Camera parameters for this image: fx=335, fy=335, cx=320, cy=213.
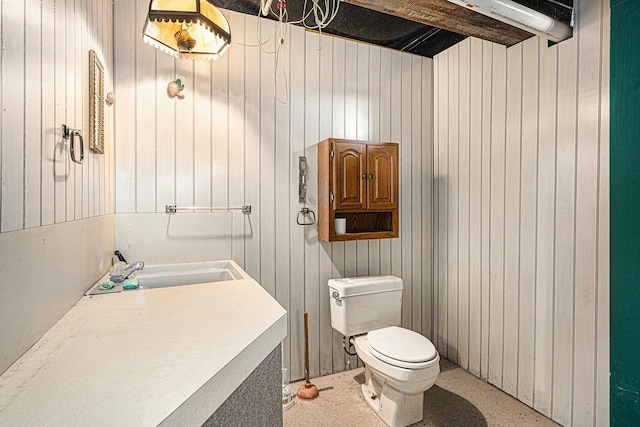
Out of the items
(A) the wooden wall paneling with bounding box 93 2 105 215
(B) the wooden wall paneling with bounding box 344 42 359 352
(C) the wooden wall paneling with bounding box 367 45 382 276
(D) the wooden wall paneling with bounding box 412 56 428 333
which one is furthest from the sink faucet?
(D) the wooden wall paneling with bounding box 412 56 428 333

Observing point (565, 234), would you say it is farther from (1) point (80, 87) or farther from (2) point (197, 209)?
(1) point (80, 87)

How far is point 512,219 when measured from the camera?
7.20 feet

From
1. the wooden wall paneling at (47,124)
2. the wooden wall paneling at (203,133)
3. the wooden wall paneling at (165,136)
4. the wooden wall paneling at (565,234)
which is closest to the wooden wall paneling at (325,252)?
the wooden wall paneling at (203,133)

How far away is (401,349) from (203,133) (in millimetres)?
1762

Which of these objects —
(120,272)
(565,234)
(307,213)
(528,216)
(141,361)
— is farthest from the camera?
(307,213)

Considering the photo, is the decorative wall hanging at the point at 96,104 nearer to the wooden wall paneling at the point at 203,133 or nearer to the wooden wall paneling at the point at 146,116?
the wooden wall paneling at the point at 146,116

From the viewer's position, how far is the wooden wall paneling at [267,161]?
7.48 ft

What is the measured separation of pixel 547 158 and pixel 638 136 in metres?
0.45

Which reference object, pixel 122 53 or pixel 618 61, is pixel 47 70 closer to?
pixel 122 53

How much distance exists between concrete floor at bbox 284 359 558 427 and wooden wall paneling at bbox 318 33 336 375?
189mm

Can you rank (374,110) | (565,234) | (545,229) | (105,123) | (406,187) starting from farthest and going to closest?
(406,187) < (374,110) < (545,229) < (565,234) < (105,123)

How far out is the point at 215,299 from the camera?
1.20 meters

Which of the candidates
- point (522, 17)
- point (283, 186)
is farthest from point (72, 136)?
point (522, 17)

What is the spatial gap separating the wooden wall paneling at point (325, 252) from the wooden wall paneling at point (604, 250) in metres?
1.55
